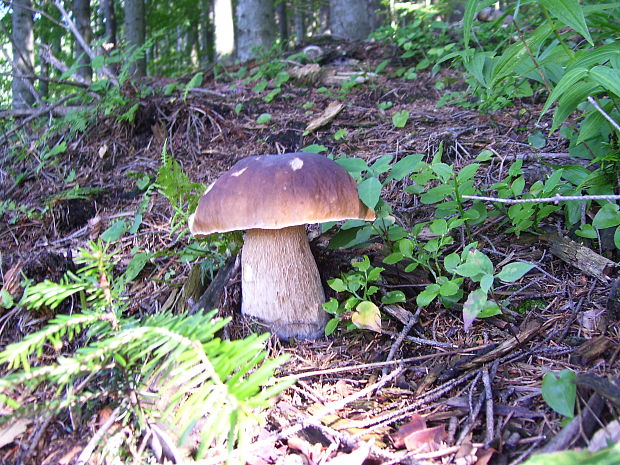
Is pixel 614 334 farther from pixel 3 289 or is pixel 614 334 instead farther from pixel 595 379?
pixel 3 289

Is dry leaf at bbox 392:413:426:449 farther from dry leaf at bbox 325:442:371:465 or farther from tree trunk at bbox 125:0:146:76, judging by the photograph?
tree trunk at bbox 125:0:146:76

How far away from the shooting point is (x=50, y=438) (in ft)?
4.24

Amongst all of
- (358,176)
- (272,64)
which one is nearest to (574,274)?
(358,176)

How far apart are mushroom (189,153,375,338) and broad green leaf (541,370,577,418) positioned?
0.93m

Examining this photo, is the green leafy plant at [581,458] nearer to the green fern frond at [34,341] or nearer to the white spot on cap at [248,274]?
the green fern frond at [34,341]

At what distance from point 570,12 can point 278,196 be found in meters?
1.20

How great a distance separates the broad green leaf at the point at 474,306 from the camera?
5.10 feet

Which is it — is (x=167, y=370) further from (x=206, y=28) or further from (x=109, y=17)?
(x=206, y=28)

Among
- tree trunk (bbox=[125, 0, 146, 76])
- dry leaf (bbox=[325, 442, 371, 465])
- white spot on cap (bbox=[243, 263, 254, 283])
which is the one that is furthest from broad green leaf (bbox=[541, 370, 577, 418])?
tree trunk (bbox=[125, 0, 146, 76])

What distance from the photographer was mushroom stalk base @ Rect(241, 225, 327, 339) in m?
1.99

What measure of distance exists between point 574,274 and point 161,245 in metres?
2.18

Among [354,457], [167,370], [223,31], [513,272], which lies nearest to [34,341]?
[167,370]

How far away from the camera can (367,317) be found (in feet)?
5.77

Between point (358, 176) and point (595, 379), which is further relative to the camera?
point (358, 176)
